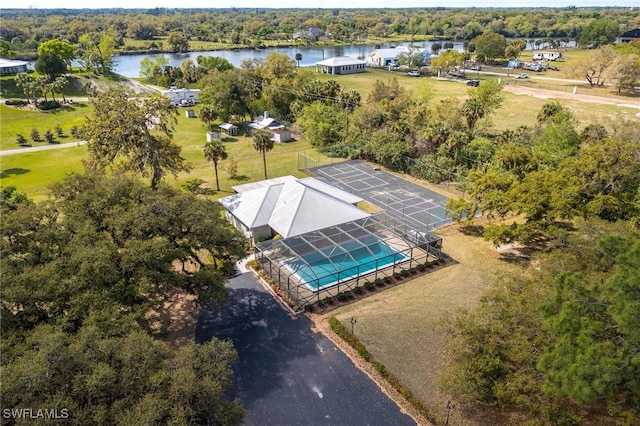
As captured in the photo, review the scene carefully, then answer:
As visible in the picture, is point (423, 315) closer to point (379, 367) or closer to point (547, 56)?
point (379, 367)

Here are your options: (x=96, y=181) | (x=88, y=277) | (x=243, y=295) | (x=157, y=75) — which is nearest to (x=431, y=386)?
(x=243, y=295)

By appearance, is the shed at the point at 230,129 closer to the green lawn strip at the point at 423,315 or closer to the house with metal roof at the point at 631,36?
the green lawn strip at the point at 423,315

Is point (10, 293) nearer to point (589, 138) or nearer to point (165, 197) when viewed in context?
point (165, 197)

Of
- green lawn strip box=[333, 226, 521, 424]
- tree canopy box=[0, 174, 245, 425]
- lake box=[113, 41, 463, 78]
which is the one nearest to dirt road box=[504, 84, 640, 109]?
green lawn strip box=[333, 226, 521, 424]

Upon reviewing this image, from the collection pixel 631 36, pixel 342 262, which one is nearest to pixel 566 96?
pixel 342 262

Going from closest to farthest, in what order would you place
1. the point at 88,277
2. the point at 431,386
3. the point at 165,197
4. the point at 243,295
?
the point at 88,277
the point at 431,386
the point at 165,197
the point at 243,295

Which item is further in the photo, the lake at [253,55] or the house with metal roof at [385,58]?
the lake at [253,55]

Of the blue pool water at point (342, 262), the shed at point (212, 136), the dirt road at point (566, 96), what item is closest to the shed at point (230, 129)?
the shed at point (212, 136)
